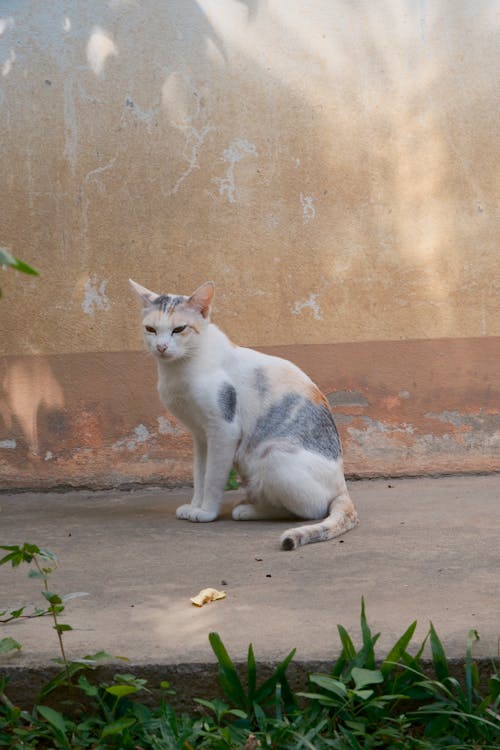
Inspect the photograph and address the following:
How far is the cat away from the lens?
402 cm

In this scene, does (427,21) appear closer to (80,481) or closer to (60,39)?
(60,39)

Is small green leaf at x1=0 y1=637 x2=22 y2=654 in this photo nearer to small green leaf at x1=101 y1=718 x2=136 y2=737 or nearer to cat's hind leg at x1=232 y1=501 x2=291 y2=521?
small green leaf at x1=101 y1=718 x2=136 y2=737

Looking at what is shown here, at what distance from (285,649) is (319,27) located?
436 cm

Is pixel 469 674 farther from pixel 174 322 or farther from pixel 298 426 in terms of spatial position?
pixel 174 322

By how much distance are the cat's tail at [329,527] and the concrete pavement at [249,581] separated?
1.7 inches

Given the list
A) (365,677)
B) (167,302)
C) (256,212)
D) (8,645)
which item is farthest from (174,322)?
(365,677)

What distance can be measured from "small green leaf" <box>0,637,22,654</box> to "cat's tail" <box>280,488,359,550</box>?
139 cm

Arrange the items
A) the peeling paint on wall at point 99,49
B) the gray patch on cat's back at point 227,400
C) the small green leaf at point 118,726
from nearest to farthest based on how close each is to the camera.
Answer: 1. the small green leaf at point 118,726
2. the gray patch on cat's back at point 227,400
3. the peeling paint on wall at point 99,49

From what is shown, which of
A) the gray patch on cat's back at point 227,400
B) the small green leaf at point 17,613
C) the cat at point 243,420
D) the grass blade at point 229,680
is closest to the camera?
the grass blade at point 229,680

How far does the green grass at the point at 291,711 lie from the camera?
2.12 meters

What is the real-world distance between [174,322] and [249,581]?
147 centimetres

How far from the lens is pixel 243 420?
13.8ft

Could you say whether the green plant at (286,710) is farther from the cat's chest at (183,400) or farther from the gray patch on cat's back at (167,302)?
the gray patch on cat's back at (167,302)

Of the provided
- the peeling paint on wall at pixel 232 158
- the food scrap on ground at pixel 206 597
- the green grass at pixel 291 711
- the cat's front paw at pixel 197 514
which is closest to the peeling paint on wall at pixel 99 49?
the peeling paint on wall at pixel 232 158
